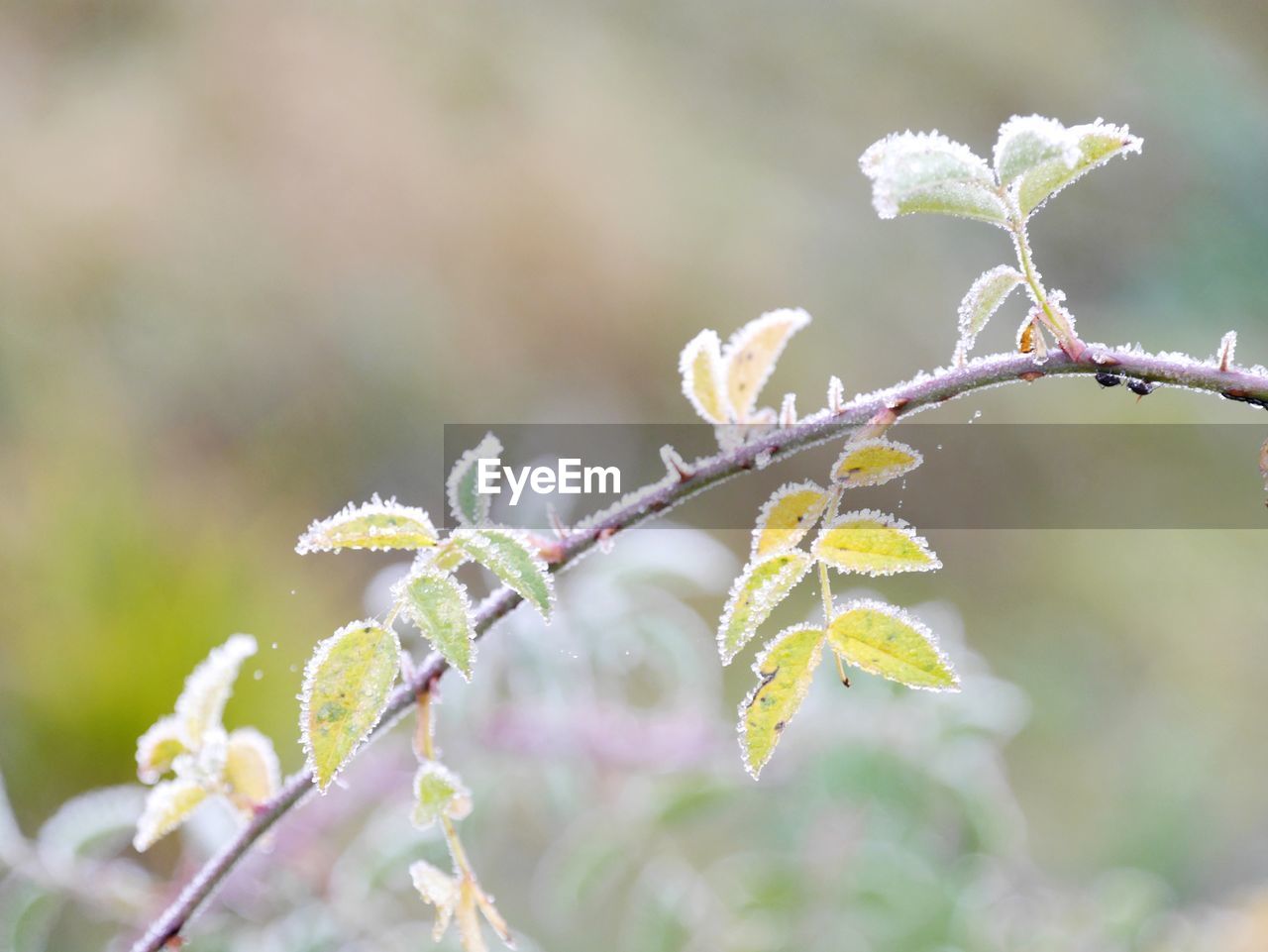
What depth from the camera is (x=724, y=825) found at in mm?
1354

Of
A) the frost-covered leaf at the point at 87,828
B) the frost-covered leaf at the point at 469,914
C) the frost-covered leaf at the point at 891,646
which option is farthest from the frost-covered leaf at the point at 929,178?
the frost-covered leaf at the point at 87,828

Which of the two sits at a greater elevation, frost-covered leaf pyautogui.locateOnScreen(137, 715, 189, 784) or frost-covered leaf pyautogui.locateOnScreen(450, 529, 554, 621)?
frost-covered leaf pyautogui.locateOnScreen(450, 529, 554, 621)

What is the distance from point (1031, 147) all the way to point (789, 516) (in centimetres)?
A: 11

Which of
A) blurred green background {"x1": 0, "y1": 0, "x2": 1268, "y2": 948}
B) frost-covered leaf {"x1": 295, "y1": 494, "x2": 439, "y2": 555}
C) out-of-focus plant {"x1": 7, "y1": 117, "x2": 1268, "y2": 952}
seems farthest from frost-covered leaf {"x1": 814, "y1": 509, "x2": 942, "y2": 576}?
blurred green background {"x1": 0, "y1": 0, "x2": 1268, "y2": 948}

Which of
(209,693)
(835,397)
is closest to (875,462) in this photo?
(835,397)

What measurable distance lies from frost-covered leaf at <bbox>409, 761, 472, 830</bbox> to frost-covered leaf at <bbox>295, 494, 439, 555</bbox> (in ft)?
0.20

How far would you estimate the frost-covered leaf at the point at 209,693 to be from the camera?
373 millimetres

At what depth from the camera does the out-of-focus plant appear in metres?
0.27

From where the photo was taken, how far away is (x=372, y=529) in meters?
0.30

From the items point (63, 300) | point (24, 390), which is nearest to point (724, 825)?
point (24, 390)

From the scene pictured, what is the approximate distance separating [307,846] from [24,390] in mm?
1306

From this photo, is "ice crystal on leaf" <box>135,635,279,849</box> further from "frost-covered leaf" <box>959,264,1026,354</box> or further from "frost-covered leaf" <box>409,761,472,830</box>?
"frost-covered leaf" <box>959,264,1026,354</box>

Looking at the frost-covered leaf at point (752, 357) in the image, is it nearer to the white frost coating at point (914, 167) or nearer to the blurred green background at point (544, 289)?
the white frost coating at point (914, 167)

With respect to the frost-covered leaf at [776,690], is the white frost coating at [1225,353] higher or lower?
higher
